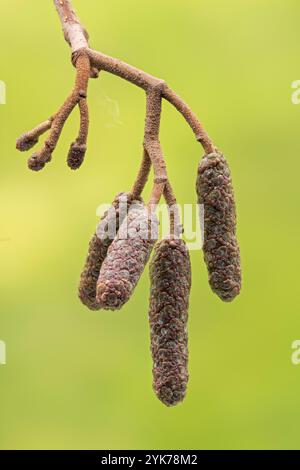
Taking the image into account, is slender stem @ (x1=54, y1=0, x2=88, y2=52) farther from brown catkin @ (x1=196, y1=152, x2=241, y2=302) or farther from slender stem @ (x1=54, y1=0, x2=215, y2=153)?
brown catkin @ (x1=196, y1=152, x2=241, y2=302)

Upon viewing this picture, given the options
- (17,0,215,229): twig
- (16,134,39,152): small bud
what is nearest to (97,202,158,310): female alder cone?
(17,0,215,229): twig

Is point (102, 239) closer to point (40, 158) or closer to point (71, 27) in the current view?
point (40, 158)

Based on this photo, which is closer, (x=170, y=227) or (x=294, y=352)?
(x=170, y=227)

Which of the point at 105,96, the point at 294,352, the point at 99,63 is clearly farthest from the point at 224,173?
the point at 294,352

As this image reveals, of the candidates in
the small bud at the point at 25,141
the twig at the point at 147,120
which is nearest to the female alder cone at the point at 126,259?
the twig at the point at 147,120

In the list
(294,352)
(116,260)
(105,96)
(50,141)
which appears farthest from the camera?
(294,352)

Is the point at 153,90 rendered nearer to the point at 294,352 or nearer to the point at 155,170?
the point at 155,170
